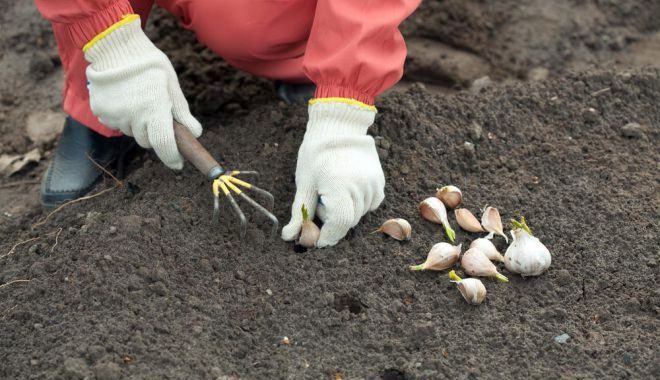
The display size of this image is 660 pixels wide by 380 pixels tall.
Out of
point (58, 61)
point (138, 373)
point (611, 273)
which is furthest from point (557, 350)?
point (58, 61)

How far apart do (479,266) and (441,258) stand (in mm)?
87

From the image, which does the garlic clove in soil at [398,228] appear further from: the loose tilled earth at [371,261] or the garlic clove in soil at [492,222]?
the garlic clove in soil at [492,222]

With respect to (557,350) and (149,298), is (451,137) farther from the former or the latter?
(149,298)

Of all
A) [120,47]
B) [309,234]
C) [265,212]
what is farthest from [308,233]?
[120,47]

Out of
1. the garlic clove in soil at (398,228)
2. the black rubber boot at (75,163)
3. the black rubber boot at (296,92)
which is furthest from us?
the black rubber boot at (296,92)

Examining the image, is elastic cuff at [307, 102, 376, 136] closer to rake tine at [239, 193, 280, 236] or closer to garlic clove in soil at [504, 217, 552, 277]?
rake tine at [239, 193, 280, 236]

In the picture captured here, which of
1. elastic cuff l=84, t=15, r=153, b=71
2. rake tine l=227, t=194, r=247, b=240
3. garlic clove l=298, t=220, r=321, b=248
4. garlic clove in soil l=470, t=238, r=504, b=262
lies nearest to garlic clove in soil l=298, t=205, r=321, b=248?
garlic clove l=298, t=220, r=321, b=248

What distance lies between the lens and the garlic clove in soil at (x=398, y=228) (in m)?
1.80

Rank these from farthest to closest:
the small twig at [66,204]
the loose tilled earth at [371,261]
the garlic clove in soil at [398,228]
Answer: the small twig at [66,204]
the garlic clove in soil at [398,228]
the loose tilled earth at [371,261]

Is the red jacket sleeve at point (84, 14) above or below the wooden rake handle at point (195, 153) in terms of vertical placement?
above

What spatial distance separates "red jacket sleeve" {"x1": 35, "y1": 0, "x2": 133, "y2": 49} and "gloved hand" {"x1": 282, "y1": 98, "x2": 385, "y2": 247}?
1.65 feet

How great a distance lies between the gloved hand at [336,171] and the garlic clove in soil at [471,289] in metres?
0.28

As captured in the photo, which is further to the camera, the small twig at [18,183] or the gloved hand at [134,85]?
the small twig at [18,183]

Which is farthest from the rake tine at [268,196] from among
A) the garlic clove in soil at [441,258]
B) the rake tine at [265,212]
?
the garlic clove in soil at [441,258]
